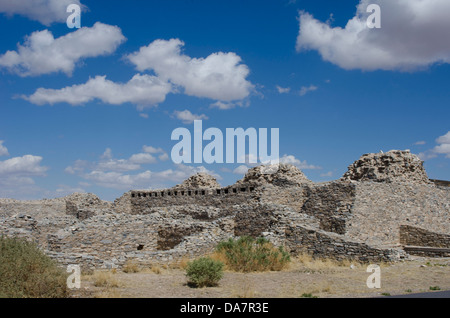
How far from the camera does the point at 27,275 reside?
31.3ft

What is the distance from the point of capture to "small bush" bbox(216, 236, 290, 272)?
14258mm

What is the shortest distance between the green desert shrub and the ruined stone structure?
7.18ft

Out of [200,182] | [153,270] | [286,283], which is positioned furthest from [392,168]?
[153,270]

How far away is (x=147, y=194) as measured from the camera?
1305 inches

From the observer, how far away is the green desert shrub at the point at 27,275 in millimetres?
9055

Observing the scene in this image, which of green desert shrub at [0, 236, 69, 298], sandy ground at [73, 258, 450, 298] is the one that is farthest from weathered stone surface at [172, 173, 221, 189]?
green desert shrub at [0, 236, 69, 298]

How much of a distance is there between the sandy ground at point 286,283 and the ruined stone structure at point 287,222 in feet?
4.10

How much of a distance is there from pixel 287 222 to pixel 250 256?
4.33m

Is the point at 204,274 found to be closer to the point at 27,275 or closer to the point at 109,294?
the point at 109,294

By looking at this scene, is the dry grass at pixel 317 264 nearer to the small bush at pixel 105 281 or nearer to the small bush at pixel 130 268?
the small bush at pixel 130 268

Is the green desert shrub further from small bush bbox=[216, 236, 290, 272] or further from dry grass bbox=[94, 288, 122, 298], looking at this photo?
small bush bbox=[216, 236, 290, 272]
